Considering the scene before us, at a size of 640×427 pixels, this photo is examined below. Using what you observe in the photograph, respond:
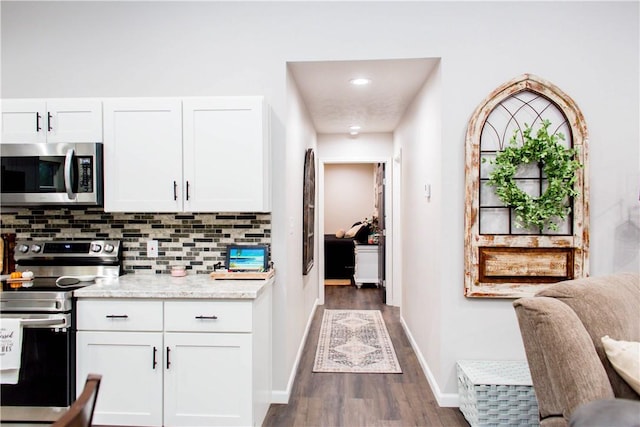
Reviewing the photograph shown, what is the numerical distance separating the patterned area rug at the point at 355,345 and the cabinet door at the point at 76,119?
2402 mm

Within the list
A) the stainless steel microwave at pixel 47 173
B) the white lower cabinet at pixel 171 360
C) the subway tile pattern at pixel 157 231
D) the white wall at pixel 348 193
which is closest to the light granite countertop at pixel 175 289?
the white lower cabinet at pixel 171 360

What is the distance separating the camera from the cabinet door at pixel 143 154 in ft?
8.23

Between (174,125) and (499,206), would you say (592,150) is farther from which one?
(174,125)

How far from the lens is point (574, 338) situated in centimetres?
148

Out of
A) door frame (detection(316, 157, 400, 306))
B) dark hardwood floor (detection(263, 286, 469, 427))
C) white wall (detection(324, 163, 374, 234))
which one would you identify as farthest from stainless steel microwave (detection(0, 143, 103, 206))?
white wall (detection(324, 163, 374, 234))

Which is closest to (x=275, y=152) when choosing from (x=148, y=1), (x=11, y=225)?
(x=148, y=1)

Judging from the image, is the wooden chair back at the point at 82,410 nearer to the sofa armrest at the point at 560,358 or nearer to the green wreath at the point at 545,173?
the sofa armrest at the point at 560,358

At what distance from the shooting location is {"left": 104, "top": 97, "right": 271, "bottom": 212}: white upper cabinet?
98.2 inches

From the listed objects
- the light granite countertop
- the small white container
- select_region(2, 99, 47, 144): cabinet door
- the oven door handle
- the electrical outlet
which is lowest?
the oven door handle

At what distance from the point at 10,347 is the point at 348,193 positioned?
7059 mm

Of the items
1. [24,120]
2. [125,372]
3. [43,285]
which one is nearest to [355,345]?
[125,372]

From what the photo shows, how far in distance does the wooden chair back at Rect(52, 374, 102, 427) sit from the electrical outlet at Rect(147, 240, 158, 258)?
1.97m

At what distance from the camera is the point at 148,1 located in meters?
2.79

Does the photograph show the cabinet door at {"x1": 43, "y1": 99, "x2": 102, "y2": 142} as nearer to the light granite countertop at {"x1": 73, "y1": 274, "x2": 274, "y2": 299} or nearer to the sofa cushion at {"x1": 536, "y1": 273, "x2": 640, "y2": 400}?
the light granite countertop at {"x1": 73, "y1": 274, "x2": 274, "y2": 299}
